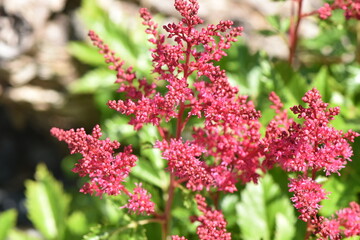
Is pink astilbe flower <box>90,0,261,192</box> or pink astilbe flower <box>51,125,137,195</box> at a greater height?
pink astilbe flower <box>90,0,261,192</box>

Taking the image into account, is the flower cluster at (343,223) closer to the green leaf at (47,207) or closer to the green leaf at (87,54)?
the green leaf at (47,207)

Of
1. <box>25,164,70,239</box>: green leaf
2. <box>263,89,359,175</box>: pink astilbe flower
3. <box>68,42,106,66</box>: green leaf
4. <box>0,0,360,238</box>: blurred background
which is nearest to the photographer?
<box>263,89,359,175</box>: pink astilbe flower

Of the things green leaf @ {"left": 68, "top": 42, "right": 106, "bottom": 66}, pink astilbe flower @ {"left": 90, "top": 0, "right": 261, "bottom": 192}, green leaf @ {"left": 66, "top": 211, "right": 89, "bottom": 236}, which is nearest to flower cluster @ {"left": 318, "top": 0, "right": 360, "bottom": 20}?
pink astilbe flower @ {"left": 90, "top": 0, "right": 261, "bottom": 192}

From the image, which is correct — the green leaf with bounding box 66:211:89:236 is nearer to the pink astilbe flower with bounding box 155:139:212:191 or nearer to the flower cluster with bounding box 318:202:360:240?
the pink astilbe flower with bounding box 155:139:212:191

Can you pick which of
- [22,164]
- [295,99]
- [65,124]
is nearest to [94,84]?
[65,124]

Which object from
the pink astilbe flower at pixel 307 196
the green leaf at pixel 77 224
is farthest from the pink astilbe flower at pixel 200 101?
the green leaf at pixel 77 224

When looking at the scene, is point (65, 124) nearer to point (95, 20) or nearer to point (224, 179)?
point (95, 20)
